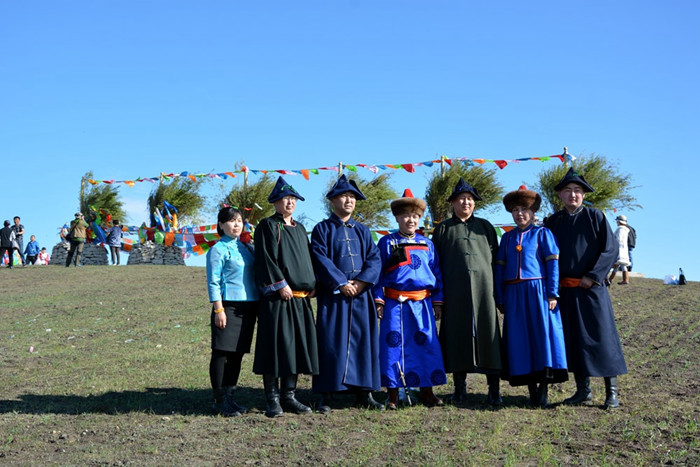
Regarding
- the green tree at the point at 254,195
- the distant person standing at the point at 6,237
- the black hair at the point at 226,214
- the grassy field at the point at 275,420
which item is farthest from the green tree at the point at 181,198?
the black hair at the point at 226,214

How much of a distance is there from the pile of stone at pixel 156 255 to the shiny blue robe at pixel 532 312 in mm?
24124

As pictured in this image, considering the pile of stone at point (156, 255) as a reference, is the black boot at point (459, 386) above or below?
below

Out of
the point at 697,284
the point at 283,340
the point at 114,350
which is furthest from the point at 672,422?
the point at 697,284

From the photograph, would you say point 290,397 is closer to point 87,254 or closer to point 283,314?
point 283,314

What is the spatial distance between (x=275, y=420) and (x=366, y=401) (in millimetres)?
933

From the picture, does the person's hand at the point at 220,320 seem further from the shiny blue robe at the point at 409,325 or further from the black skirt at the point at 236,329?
the shiny blue robe at the point at 409,325

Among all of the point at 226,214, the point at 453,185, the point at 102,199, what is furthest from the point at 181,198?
the point at 226,214

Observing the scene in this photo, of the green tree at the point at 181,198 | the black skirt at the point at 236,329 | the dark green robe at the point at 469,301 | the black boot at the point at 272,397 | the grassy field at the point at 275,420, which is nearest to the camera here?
the grassy field at the point at 275,420

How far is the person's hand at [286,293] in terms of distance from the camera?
18.7 feet

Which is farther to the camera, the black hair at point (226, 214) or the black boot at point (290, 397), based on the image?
the black hair at point (226, 214)

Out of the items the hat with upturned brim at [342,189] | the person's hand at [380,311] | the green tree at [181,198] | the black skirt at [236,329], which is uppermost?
the green tree at [181,198]

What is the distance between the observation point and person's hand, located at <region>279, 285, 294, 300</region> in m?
5.71

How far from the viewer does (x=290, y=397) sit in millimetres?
5836

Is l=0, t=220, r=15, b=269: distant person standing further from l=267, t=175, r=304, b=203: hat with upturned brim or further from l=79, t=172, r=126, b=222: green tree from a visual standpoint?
l=267, t=175, r=304, b=203: hat with upturned brim
